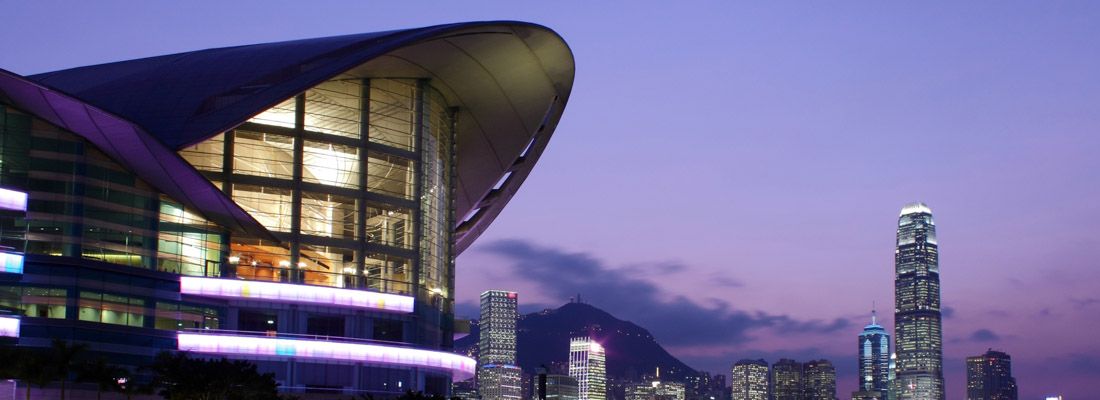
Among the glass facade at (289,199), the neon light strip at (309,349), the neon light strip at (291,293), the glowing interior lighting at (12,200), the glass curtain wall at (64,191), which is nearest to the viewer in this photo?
the glowing interior lighting at (12,200)

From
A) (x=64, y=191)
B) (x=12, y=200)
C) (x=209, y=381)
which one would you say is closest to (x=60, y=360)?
(x=209, y=381)

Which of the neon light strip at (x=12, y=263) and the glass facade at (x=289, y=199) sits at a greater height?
the glass facade at (x=289, y=199)

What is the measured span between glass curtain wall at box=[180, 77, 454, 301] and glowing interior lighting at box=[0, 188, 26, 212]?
40.0 ft

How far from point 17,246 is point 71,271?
334cm

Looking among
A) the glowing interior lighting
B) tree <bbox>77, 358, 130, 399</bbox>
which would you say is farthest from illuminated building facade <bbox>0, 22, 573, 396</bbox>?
tree <bbox>77, 358, 130, 399</bbox>

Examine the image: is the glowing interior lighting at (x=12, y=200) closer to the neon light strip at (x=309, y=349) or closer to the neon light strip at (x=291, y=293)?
the neon light strip at (x=291, y=293)

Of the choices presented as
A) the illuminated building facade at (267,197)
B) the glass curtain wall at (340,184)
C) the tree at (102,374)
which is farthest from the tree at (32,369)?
the glass curtain wall at (340,184)

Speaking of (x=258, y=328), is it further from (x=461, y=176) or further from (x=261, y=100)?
(x=461, y=176)

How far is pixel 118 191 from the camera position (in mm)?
84500

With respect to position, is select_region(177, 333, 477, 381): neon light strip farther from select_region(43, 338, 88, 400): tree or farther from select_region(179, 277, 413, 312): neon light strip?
select_region(43, 338, 88, 400): tree

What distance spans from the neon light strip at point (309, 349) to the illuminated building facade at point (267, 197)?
109 mm

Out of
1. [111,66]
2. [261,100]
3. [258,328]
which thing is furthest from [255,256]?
[111,66]

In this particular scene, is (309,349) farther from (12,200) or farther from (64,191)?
(12,200)

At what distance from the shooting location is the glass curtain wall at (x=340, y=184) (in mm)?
92875
